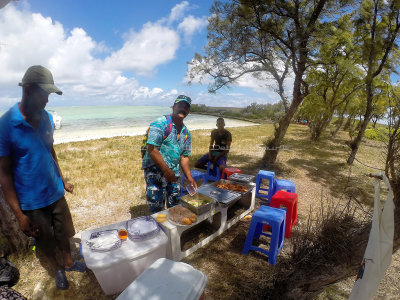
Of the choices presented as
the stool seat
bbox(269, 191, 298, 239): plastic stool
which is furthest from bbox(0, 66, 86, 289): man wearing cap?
the stool seat

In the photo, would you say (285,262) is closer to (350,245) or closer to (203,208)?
(350,245)

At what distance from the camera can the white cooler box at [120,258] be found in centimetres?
211

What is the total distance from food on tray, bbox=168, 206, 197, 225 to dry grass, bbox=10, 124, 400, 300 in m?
0.89

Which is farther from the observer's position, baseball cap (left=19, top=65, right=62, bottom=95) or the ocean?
the ocean

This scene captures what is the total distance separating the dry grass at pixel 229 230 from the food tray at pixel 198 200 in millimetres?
922

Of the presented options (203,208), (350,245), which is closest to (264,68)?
(203,208)

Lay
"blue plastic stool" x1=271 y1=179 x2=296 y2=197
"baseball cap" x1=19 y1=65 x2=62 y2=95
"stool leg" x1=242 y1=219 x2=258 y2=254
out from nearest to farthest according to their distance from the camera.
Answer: "baseball cap" x1=19 y1=65 x2=62 y2=95
"stool leg" x1=242 y1=219 x2=258 y2=254
"blue plastic stool" x1=271 y1=179 x2=296 y2=197

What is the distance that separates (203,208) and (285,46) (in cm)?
669

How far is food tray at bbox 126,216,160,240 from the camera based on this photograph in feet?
7.77

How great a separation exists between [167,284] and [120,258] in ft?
2.55

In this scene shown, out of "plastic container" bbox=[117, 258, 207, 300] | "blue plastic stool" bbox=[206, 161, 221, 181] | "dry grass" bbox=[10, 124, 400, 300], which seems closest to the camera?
"plastic container" bbox=[117, 258, 207, 300]

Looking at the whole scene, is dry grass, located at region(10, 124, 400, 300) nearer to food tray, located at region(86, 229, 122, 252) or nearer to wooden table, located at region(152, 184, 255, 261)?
wooden table, located at region(152, 184, 255, 261)

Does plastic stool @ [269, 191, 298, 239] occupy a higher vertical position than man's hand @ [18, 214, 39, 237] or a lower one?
lower

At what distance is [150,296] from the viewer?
1535 mm
